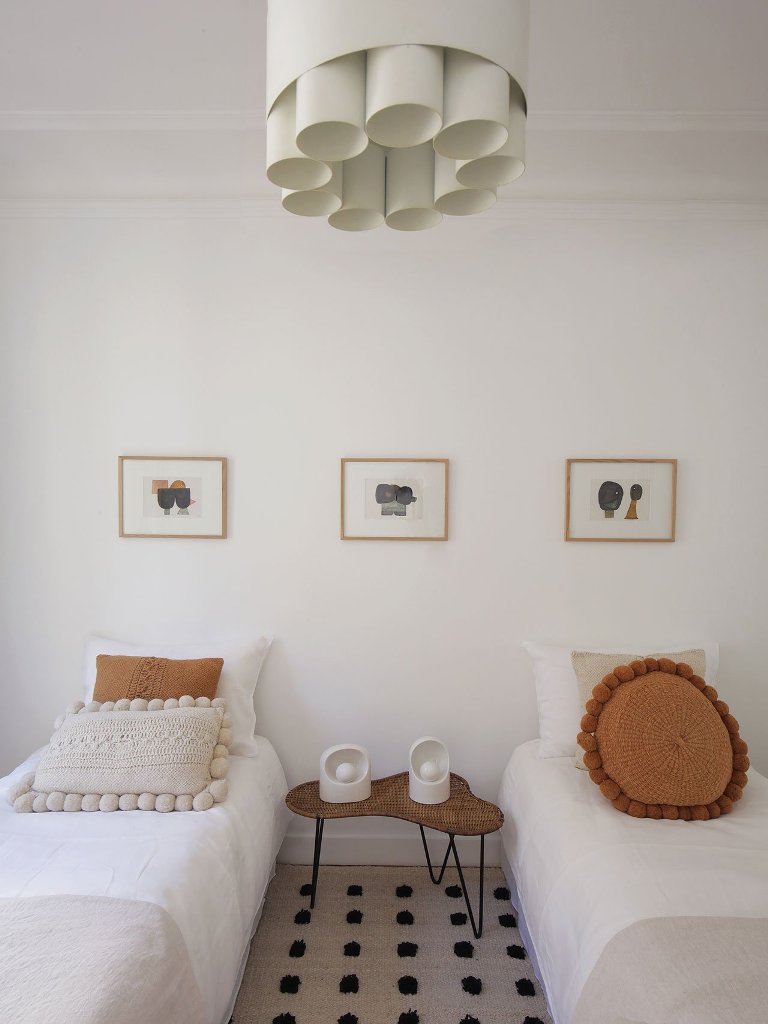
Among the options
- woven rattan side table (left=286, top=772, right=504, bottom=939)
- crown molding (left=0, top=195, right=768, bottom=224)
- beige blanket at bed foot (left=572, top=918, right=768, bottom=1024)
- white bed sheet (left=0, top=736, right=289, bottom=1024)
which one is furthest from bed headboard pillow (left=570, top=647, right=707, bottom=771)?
crown molding (left=0, top=195, right=768, bottom=224)

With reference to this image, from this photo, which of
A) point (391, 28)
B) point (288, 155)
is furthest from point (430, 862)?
point (391, 28)

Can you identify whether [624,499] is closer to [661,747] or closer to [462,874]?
[661,747]

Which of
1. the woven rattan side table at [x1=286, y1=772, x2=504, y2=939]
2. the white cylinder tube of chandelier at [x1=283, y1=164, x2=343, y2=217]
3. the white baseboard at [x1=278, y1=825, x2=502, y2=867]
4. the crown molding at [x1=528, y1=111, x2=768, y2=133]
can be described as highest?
the crown molding at [x1=528, y1=111, x2=768, y2=133]

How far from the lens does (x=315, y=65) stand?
1080 millimetres

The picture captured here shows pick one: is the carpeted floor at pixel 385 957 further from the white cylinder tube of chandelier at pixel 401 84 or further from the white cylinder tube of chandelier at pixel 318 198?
the white cylinder tube of chandelier at pixel 401 84

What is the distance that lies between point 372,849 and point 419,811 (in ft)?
1.70

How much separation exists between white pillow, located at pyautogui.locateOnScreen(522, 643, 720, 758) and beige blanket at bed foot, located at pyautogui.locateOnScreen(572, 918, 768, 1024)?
0.94m

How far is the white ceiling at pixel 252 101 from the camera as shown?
1839 millimetres

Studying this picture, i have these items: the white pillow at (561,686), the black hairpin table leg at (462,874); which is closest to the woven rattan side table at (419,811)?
the black hairpin table leg at (462,874)

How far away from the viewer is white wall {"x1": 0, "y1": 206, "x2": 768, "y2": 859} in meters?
2.68

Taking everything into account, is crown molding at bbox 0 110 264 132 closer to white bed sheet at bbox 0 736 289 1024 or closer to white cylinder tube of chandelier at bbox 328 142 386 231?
white cylinder tube of chandelier at bbox 328 142 386 231

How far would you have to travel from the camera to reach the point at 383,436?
2.69 metres

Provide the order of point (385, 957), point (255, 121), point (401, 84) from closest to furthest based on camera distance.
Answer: point (401, 84)
point (385, 957)
point (255, 121)

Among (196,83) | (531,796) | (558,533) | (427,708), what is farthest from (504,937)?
(196,83)
